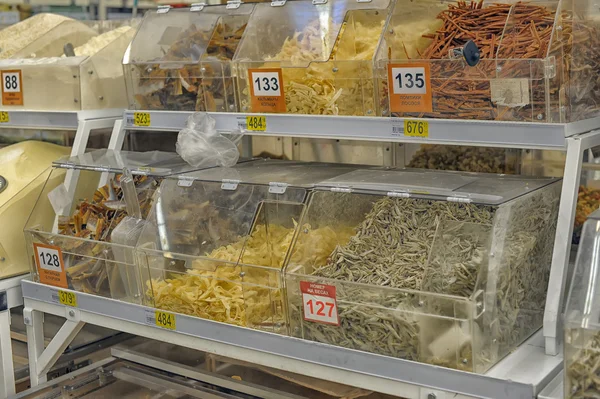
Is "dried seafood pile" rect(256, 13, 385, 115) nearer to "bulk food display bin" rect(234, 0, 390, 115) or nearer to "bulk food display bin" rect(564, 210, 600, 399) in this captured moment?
"bulk food display bin" rect(234, 0, 390, 115)

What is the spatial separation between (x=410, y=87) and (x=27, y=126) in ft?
5.56

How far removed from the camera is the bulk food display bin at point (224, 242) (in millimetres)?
2107

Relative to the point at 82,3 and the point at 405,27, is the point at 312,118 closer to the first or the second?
the point at 405,27

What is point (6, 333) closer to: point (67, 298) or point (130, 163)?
point (67, 298)

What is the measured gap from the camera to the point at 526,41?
194 centimetres


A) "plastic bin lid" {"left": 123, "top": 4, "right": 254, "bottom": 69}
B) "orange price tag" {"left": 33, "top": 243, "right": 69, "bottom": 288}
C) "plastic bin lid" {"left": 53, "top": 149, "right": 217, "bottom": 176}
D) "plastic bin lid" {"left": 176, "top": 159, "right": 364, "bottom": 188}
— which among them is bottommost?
"orange price tag" {"left": 33, "top": 243, "right": 69, "bottom": 288}

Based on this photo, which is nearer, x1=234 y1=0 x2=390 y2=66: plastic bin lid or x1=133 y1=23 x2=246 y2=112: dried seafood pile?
x1=234 y1=0 x2=390 y2=66: plastic bin lid

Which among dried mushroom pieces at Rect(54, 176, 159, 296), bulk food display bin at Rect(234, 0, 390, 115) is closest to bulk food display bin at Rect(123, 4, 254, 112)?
bulk food display bin at Rect(234, 0, 390, 115)

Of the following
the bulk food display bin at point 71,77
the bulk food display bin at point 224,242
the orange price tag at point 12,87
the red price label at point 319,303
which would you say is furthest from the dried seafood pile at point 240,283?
the orange price tag at point 12,87

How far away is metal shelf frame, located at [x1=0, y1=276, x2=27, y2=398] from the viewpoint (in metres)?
2.68

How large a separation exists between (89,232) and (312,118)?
2.88 ft

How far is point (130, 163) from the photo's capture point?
266cm

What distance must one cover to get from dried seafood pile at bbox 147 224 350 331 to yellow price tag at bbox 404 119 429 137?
1.12ft

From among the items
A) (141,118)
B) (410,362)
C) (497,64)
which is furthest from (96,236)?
(497,64)
